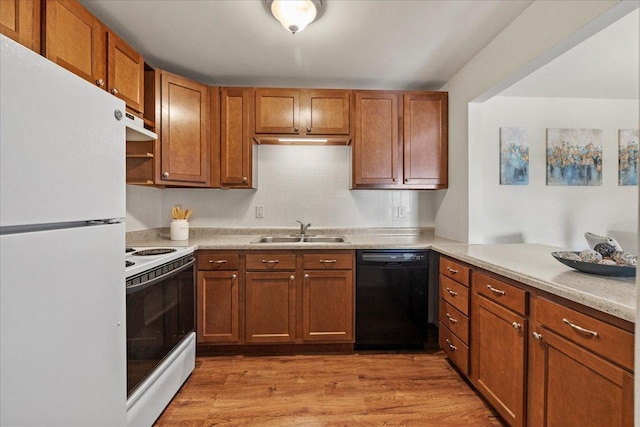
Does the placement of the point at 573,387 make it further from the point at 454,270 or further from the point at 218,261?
the point at 218,261

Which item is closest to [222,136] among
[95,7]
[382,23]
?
[95,7]

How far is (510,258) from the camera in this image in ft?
5.47

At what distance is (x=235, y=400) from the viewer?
1.75 metres

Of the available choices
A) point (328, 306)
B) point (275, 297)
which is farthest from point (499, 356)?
point (275, 297)

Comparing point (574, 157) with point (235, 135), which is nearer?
point (235, 135)

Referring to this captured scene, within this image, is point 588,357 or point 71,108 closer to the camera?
point 71,108

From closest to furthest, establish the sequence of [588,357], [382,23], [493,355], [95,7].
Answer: [588,357], [493,355], [95,7], [382,23]

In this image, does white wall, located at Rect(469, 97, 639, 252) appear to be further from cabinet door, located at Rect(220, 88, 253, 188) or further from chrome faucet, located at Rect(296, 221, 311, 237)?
cabinet door, located at Rect(220, 88, 253, 188)

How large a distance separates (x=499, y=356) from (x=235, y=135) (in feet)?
8.23

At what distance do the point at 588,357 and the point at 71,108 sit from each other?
1890 mm

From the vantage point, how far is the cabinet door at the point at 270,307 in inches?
88.0

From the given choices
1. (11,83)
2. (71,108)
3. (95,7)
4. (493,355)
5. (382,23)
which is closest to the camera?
(11,83)

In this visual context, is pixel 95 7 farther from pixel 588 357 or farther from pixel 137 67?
pixel 588 357

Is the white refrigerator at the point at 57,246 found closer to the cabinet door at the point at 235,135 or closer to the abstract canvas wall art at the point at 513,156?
the cabinet door at the point at 235,135
